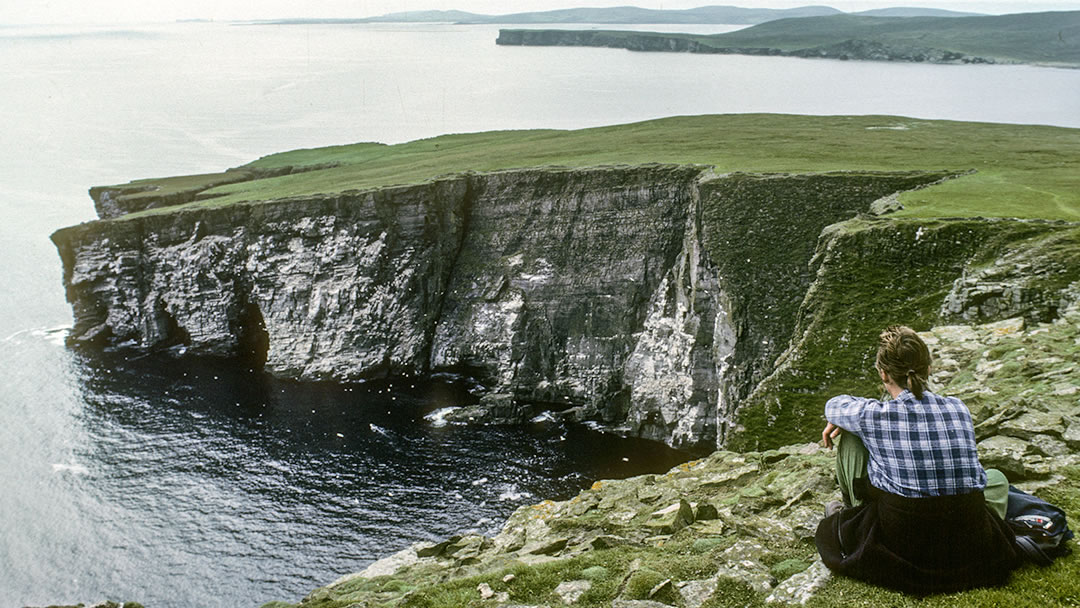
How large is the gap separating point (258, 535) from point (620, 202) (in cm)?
3468

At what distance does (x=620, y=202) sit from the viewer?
59.6 metres

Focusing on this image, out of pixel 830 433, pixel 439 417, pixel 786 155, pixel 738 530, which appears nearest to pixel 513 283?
pixel 439 417

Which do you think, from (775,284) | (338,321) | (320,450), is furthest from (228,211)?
(775,284)

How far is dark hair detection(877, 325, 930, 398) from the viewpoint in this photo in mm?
9430

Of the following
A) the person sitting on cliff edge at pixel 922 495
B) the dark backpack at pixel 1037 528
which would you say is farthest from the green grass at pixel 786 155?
the person sitting on cliff edge at pixel 922 495

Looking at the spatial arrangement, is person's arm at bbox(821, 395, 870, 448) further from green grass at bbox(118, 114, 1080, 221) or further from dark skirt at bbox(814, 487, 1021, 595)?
green grass at bbox(118, 114, 1080, 221)

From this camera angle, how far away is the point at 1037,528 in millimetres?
9906

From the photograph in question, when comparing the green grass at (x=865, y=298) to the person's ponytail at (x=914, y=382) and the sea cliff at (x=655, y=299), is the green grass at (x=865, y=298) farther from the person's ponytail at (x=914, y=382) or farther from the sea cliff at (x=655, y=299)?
the person's ponytail at (x=914, y=382)

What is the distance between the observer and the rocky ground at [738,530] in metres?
11.5

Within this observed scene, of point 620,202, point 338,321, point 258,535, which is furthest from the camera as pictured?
point 338,321

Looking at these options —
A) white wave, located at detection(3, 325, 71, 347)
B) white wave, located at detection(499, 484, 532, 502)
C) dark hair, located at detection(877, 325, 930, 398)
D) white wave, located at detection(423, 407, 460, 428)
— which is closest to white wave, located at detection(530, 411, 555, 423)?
white wave, located at detection(423, 407, 460, 428)

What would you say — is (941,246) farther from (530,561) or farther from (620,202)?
(620,202)

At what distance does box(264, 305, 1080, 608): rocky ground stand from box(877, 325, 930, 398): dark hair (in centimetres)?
266

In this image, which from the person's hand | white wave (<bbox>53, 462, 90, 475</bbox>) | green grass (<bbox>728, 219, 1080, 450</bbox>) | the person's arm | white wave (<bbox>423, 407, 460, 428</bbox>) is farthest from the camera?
white wave (<bbox>423, 407, 460, 428</bbox>)
